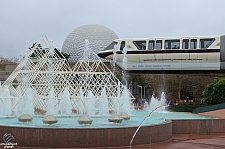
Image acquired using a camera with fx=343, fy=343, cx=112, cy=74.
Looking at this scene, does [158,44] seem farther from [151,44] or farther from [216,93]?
[216,93]

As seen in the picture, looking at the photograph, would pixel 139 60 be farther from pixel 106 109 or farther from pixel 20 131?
pixel 20 131

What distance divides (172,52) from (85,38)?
1215 inches

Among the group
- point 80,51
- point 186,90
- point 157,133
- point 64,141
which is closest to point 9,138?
point 64,141

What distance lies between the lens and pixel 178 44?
3058 cm

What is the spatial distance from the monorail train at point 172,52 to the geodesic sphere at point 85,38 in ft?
87.6

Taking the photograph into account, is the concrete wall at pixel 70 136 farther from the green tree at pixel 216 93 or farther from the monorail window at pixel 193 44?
the monorail window at pixel 193 44

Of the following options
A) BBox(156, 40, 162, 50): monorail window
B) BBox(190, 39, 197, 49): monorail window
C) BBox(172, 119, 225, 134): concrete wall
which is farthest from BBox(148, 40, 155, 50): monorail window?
BBox(172, 119, 225, 134): concrete wall

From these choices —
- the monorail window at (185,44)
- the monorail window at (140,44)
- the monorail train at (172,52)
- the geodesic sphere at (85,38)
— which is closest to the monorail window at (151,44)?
the monorail train at (172,52)

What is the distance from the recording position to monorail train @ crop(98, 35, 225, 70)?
29875 millimetres

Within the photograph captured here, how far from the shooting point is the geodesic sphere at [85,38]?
194 feet

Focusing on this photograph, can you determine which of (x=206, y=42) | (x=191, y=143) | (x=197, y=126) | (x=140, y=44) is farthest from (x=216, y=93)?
(x=191, y=143)

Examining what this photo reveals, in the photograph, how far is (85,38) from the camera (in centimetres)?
5953

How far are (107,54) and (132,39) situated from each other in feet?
10.5

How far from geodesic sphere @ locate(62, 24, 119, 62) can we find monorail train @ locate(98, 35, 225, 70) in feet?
87.6
